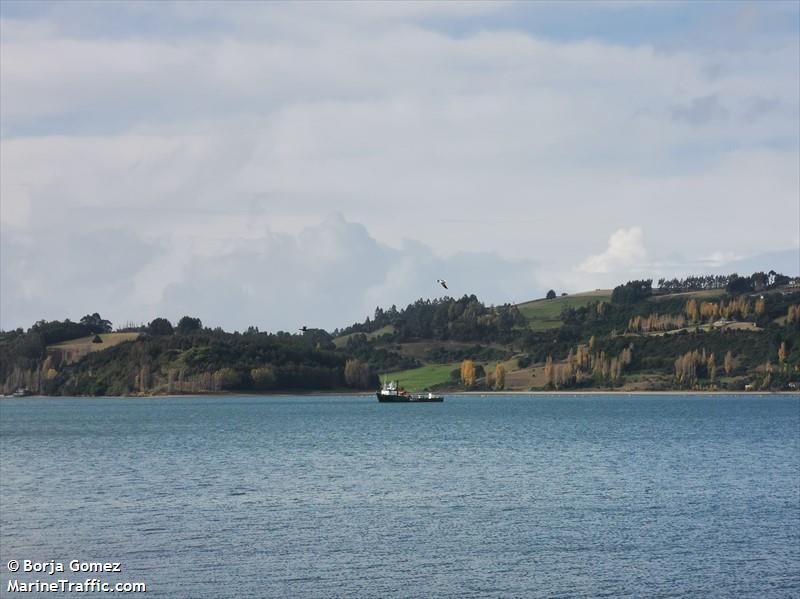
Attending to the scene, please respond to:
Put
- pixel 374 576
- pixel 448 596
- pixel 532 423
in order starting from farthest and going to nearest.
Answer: pixel 532 423, pixel 374 576, pixel 448 596

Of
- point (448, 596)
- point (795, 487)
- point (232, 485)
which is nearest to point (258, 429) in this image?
point (232, 485)

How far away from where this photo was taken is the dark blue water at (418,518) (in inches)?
1863

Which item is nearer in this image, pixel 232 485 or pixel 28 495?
pixel 28 495

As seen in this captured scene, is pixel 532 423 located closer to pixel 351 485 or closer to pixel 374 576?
pixel 351 485

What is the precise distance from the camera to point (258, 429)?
538 ft

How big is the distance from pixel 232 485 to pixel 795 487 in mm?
39666

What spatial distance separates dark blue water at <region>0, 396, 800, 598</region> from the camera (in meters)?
47.3

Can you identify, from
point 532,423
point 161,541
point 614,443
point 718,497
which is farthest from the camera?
point 532,423

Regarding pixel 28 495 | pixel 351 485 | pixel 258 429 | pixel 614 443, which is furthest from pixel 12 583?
pixel 258 429

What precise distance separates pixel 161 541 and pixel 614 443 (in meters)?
76.6

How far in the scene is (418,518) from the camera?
204 feet

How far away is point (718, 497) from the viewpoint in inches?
2830

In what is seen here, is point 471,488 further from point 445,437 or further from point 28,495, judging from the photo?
point 445,437

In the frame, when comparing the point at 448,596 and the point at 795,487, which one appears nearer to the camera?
the point at 448,596
